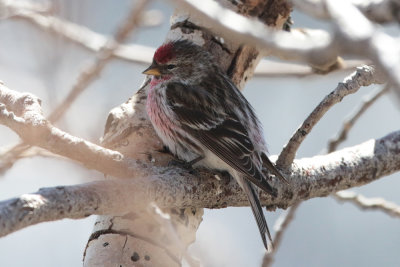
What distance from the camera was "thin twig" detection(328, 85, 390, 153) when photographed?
3.29 m

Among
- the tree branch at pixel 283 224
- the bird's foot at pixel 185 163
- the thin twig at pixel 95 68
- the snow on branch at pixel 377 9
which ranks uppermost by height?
the snow on branch at pixel 377 9

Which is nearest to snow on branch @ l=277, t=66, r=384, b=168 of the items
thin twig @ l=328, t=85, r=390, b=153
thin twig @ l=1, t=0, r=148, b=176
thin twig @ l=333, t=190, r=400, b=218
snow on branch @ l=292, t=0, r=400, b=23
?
thin twig @ l=328, t=85, r=390, b=153

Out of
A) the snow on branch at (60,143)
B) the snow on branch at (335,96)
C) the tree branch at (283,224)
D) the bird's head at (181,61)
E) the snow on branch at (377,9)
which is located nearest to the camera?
the snow on branch at (377,9)

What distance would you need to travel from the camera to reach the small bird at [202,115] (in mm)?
3213

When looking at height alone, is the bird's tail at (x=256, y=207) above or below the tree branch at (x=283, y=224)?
above

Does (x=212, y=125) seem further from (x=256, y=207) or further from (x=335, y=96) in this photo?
(x=335, y=96)

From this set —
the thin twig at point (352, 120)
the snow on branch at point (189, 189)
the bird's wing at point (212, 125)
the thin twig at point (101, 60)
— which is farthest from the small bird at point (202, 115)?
the thin twig at point (101, 60)

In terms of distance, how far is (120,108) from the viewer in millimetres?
3219

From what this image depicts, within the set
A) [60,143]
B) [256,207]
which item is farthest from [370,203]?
[60,143]

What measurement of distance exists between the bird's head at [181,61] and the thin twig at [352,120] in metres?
0.82

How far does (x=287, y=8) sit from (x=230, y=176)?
104 cm

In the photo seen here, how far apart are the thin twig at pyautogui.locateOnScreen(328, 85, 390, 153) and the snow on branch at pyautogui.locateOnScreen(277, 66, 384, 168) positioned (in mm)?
385

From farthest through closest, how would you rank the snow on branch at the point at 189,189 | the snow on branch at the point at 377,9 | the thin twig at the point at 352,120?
1. the thin twig at the point at 352,120
2. the snow on branch at the point at 189,189
3. the snow on branch at the point at 377,9

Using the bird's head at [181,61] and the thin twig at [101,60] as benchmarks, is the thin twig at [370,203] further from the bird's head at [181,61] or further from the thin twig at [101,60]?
the thin twig at [101,60]
